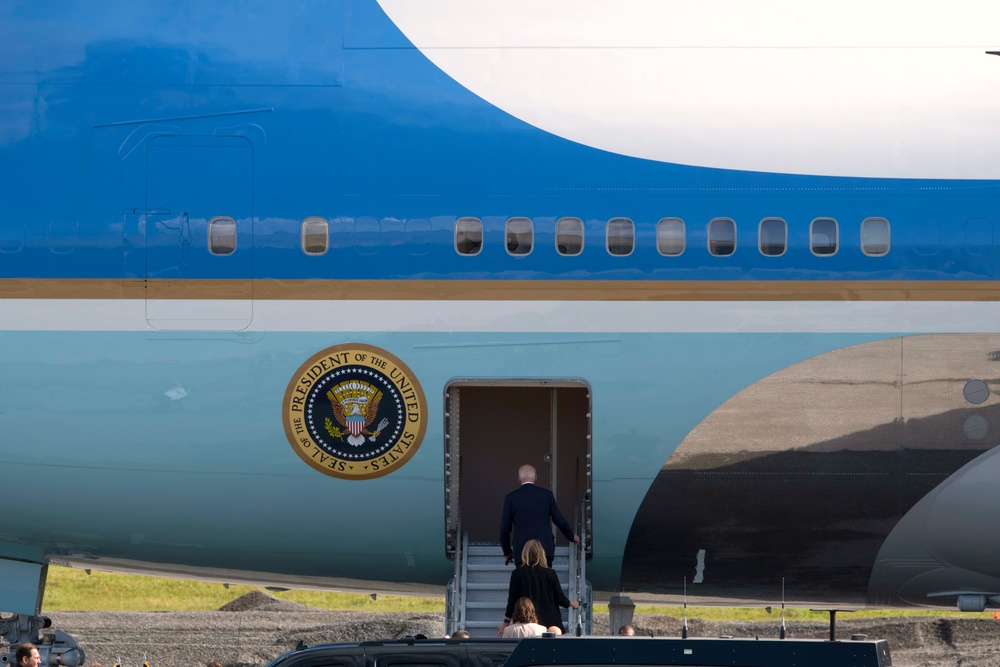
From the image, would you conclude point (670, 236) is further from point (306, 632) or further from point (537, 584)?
point (306, 632)

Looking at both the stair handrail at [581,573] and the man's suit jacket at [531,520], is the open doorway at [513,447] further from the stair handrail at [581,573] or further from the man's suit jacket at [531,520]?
the man's suit jacket at [531,520]

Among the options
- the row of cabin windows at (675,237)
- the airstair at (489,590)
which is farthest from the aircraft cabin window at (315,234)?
the airstair at (489,590)

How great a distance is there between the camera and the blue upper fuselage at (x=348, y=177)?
10875 mm

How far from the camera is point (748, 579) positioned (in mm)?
11609

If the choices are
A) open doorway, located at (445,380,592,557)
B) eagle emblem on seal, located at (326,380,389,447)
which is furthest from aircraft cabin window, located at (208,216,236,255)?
open doorway, located at (445,380,592,557)

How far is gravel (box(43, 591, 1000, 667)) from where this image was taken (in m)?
18.2

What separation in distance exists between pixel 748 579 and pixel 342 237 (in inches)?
177

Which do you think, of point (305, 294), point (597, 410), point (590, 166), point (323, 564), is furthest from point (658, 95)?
point (323, 564)

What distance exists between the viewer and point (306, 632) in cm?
1903

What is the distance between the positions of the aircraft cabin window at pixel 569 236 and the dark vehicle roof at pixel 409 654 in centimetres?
332

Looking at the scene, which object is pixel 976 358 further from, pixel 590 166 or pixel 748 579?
pixel 590 166

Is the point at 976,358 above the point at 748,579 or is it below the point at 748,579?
above

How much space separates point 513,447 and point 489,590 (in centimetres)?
150

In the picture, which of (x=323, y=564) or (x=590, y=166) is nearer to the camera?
(x=590, y=166)
